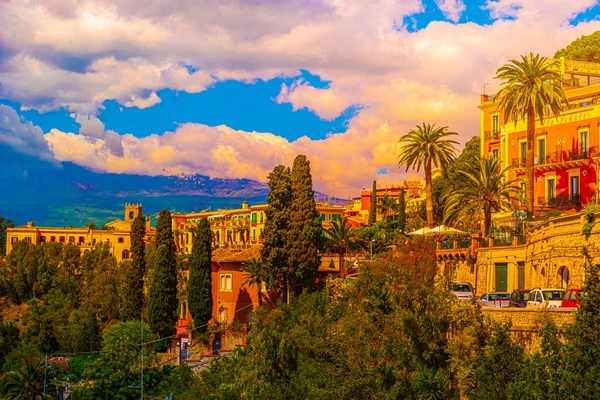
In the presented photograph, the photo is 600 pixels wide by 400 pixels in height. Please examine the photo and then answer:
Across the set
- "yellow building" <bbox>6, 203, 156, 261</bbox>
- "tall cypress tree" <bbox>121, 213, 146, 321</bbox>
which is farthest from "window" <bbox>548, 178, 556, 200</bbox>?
"yellow building" <bbox>6, 203, 156, 261</bbox>

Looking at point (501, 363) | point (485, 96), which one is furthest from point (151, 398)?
point (485, 96)

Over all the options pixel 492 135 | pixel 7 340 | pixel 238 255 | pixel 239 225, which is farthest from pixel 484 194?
pixel 239 225

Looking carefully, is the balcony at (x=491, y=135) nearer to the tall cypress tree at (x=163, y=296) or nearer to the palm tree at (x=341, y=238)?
the palm tree at (x=341, y=238)

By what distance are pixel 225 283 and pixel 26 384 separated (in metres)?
24.7

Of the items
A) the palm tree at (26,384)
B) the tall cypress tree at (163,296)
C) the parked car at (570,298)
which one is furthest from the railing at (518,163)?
the palm tree at (26,384)

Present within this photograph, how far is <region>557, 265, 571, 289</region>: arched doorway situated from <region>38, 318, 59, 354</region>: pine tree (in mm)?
50008

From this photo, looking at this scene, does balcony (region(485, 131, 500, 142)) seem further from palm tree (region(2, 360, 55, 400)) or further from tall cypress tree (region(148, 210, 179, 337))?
palm tree (region(2, 360, 55, 400))

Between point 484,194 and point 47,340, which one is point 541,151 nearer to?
point 484,194

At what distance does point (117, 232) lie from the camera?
474ft

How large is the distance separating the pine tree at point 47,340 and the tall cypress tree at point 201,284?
1817cm

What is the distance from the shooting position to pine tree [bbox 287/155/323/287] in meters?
60.1

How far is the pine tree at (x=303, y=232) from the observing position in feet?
197

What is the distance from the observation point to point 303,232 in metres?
60.4

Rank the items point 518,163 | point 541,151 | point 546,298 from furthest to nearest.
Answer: point 518,163 → point 541,151 → point 546,298
